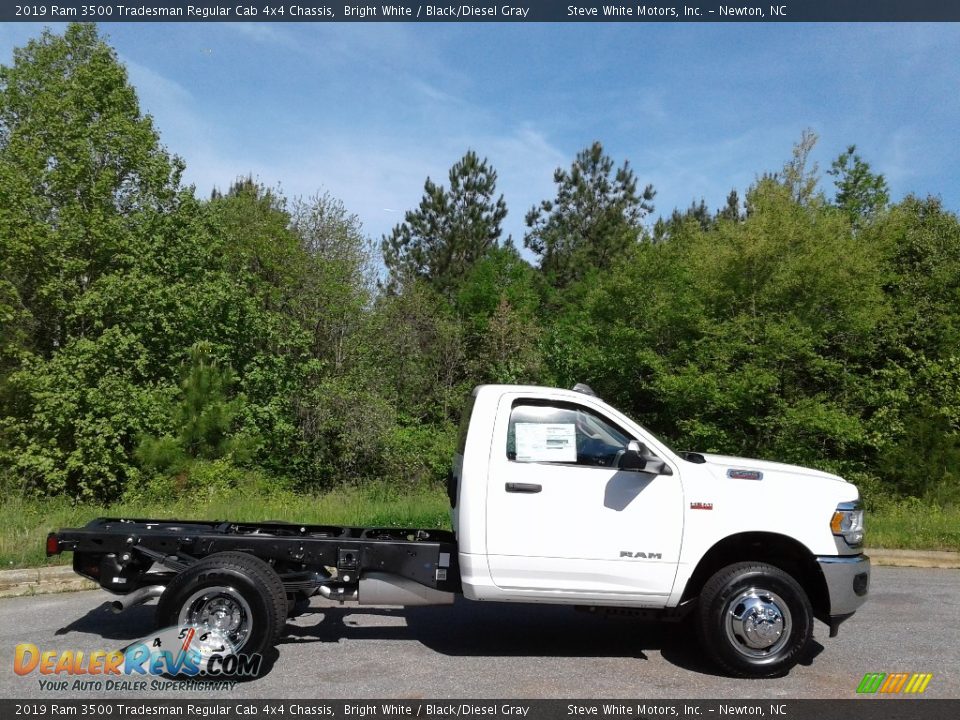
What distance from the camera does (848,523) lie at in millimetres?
5559

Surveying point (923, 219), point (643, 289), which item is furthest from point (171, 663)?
point (923, 219)

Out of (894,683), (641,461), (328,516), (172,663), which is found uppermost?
(641,461)

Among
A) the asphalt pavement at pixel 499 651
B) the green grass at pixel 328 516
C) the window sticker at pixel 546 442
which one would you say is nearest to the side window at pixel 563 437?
the window sticker at pixel 546 442

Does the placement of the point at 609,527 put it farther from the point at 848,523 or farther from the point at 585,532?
the point at 848,523

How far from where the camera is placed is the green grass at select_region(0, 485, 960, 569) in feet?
32.0

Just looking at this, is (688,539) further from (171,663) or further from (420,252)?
(420,252)

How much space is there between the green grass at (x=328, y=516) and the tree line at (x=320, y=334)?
417 cm

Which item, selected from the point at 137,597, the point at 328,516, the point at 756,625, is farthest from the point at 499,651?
the point at 328,516

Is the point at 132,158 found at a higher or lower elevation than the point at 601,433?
higher

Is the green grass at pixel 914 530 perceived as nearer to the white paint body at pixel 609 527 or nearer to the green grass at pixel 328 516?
the green grass at pixel 328 516

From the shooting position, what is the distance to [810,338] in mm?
15719

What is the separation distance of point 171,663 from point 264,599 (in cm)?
77

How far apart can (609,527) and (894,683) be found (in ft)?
7.40

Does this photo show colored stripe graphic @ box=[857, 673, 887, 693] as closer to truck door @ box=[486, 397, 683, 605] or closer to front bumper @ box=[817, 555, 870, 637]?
front bumper @ box=[817, 555, 870, 637]
